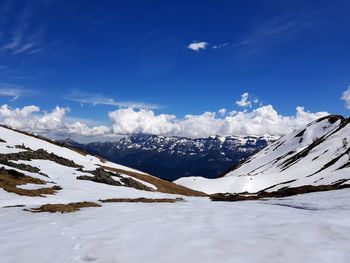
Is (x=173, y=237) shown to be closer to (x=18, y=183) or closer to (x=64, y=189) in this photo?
(x=64, y=189)

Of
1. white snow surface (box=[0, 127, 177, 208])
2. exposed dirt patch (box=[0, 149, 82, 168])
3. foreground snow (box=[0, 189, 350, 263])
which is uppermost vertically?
exposed dirt patch (box=[0, 149, 82, 168])

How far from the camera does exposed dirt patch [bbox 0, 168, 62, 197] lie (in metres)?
42.9

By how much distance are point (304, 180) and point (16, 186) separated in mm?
79426

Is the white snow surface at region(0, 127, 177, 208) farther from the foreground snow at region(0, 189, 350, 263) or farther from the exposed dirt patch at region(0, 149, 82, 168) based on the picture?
the foreground snow at region(0, 189, 350, 263)

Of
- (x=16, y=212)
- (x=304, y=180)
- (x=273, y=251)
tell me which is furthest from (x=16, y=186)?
(x=304, y=180)

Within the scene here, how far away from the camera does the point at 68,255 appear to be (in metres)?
14.3

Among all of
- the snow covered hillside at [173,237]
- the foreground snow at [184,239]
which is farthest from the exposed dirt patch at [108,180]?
the foreground snow at [184,239]

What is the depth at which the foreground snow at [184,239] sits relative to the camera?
43.4 ft

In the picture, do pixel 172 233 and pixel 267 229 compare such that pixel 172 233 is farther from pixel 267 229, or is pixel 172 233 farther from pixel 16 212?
pixel 16 212

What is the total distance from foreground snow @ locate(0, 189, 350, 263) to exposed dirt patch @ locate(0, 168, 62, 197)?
21.4 metres

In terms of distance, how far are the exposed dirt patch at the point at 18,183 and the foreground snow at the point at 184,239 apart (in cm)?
2141

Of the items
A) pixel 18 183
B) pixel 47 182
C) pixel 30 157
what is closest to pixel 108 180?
pixel 47 182

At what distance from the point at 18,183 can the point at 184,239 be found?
37.7 meters

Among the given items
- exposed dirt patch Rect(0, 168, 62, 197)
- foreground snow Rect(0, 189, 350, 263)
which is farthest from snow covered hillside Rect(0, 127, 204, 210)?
foreground snow Rect(0, 189, 350, 263)
